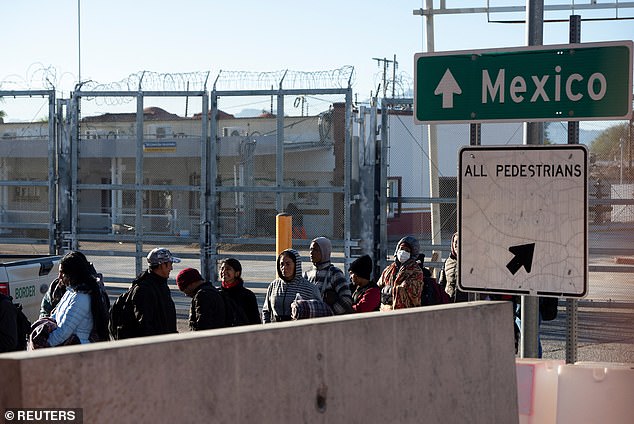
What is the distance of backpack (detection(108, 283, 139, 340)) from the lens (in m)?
8.43

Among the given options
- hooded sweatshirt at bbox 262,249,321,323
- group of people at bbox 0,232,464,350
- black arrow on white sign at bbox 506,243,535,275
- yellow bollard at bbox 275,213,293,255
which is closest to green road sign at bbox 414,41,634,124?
black arrow on white sign at bbox 506,243,535,275

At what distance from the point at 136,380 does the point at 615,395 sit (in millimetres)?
3733

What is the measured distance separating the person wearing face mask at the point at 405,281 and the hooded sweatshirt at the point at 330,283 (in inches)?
17.9

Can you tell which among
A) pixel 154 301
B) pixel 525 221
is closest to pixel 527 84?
pixel 525 221

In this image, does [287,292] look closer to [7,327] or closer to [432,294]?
[432,294]

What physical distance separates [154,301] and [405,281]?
244 centimetres

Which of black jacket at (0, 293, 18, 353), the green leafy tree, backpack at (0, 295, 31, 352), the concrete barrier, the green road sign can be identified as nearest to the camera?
the concrete barrier

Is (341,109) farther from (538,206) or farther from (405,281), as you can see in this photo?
(538,206)

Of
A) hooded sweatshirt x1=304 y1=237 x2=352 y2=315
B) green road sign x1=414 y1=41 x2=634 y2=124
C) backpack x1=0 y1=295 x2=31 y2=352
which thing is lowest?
backpack x1=0 y1=295 x2=31 y2=352

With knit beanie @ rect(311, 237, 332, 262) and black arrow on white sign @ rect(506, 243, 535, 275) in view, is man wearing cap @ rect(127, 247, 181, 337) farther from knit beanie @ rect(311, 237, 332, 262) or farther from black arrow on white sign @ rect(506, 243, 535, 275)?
black arrow on white sign @ rect(506, 243, 535, 275)

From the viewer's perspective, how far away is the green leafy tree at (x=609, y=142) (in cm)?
1462

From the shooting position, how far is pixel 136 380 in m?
4.04

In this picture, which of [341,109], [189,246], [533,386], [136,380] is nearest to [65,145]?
[189,246]

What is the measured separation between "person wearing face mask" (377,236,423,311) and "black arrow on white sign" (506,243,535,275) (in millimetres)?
3492
